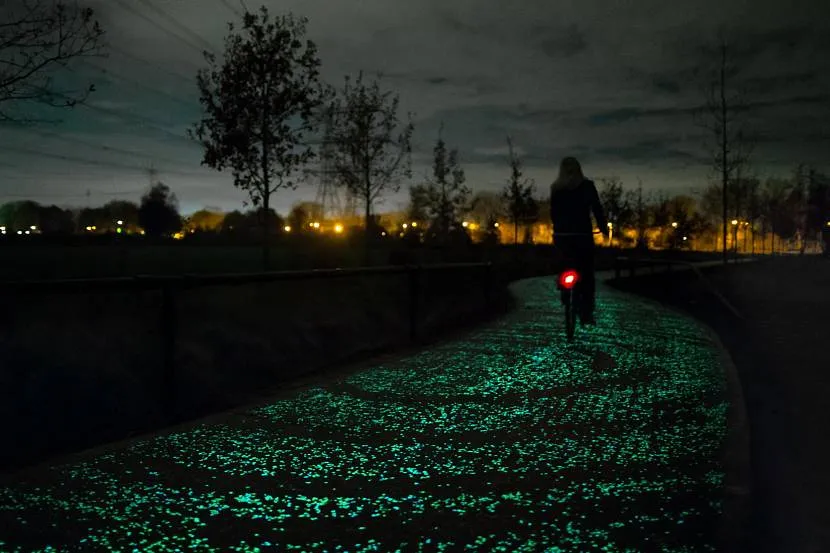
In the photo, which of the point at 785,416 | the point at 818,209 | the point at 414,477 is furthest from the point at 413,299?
the point at 818,209

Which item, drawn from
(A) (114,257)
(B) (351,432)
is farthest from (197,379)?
(A) (114,257)

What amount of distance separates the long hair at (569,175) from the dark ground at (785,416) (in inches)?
113

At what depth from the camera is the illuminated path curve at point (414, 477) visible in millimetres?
3266

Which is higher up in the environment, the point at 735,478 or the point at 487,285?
the point at 487,285

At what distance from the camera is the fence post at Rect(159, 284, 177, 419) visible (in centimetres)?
628

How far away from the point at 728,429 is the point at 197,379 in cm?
617

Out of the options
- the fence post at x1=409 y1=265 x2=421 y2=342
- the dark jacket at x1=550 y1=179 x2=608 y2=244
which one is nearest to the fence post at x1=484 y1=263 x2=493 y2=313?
the fence post at x1=409 y1=265 x2=421 y2=342

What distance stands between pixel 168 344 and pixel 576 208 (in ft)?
17.7

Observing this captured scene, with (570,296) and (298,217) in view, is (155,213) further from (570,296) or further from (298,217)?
(570,296)

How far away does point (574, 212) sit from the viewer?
31.5 feet

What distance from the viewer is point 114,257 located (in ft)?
132

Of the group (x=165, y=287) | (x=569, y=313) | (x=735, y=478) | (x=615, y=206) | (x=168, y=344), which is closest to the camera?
(x=735, y=478)

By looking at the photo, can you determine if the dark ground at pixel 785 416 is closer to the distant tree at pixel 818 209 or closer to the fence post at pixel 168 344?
the fence post at pixel 168 344

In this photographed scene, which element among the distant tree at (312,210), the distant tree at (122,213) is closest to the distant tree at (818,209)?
the distant tree at (312,210)
